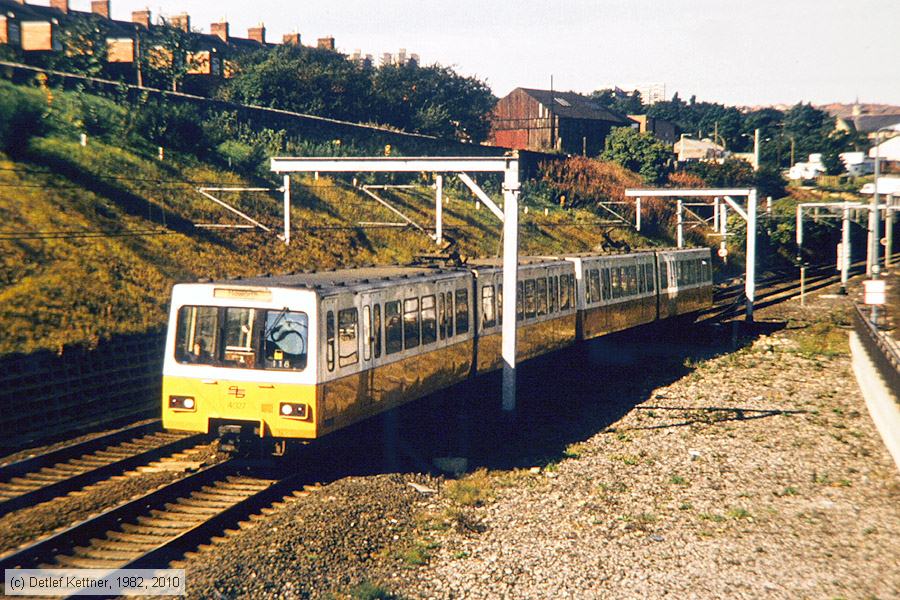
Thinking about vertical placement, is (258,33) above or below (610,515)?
above

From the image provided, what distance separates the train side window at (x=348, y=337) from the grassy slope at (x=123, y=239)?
24.9 ft

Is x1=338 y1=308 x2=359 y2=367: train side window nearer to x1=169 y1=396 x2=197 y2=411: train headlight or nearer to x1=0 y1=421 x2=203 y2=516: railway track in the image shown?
x1=169 y1=396 x2=197 y2=411: train headlight

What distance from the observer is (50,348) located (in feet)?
54.7

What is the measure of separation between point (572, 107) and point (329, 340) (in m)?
61.0

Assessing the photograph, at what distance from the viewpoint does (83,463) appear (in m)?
12.5

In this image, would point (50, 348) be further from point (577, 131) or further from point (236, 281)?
point (577, 131)


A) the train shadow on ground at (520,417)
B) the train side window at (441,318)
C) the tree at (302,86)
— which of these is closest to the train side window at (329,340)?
the train shadow on ground at (520,417)

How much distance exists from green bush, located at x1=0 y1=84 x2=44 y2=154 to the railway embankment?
13867 mm

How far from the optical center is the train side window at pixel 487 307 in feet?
54.2

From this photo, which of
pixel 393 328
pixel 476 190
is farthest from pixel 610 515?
pixel 476 190

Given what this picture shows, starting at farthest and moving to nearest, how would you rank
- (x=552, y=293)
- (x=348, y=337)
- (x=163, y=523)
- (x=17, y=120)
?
(x=17, y=120), (x=552, y=293), (x=348, y=337), (x=163, y=523)

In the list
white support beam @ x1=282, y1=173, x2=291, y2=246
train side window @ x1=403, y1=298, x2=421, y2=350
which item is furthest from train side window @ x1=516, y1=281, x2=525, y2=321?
white support beam @ x1=282, y1=173, x2=291, y2=246

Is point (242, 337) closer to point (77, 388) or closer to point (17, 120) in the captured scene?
point (77, 388)

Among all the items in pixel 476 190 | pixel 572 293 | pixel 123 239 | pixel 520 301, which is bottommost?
pixel 572 293
